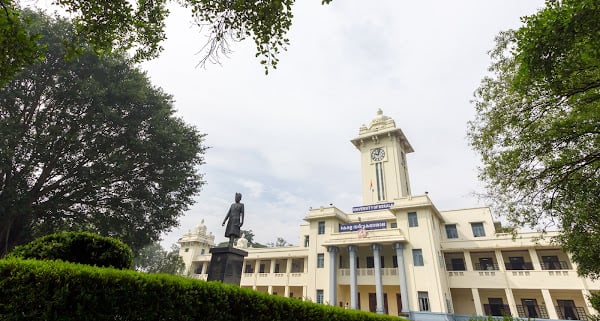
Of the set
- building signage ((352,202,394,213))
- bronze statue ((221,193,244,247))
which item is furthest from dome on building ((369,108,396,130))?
bronze statue ((221,193,244,247))

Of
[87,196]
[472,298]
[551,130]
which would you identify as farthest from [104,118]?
[472,298]

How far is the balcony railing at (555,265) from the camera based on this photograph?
78.3 ft

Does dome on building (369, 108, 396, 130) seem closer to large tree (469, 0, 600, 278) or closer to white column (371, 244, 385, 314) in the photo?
white column (371, 244, 385, 314)

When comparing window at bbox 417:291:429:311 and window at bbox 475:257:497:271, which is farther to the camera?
window at bbox 475:257:497:271

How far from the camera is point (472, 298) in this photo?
26094mm

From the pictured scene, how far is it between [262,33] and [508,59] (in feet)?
28.3

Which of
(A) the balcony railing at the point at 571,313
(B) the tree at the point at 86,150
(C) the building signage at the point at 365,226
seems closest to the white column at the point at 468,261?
(A) the balcony railing at the point at 571,313

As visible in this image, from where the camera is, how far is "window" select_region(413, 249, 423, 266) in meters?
24.6

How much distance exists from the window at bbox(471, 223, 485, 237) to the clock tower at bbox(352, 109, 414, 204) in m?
7.88

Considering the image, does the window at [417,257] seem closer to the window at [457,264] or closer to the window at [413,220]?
the window at [413,220]

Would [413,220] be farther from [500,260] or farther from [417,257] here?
[500,260]

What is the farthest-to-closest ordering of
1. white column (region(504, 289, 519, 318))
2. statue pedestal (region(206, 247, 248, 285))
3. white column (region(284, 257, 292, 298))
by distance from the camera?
1. white column (region(284, 257, 292, 298))
2. white column (region(504, 289, 519, 318))
3. statue pedestal (region(206, 247, 248, 285))

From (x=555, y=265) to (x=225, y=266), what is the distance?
29.1 meters

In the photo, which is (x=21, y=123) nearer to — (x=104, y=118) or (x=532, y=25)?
(x=104, y=118)
